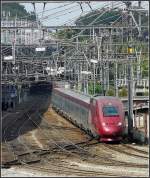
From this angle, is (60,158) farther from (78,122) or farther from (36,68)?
(36,68)

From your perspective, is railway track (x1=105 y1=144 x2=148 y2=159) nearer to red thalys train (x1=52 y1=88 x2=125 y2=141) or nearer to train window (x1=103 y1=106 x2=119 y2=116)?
red thalys train (x1=52 y1=88 x2=125 y2=141)

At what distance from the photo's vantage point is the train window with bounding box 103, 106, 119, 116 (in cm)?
2702

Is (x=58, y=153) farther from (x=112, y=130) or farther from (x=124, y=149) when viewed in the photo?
(x=112, y=130)

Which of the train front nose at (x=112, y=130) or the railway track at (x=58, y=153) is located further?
the train front nose at (x=112, y=130)

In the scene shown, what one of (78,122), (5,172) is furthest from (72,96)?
(5,172)

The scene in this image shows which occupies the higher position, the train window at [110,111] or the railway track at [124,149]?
the train window at [110,111]

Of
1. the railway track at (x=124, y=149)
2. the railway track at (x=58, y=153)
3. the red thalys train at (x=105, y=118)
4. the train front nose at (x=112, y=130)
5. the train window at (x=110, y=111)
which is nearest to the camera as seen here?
the railway track at (x=58, y=153)

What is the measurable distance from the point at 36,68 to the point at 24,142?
18.8 meters

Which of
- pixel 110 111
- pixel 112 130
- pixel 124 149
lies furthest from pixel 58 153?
pixel 110 111

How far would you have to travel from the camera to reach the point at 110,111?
27078 millimetres

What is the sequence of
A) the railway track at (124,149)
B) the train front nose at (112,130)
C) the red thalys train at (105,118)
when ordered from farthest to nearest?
the red thalys train at (105,118)
the train front nose at (112,130)
the railway track at (124,149)

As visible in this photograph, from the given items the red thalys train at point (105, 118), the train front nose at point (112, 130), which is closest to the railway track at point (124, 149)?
the train front nose at point (112, 130)

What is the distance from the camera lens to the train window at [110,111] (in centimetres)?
2702

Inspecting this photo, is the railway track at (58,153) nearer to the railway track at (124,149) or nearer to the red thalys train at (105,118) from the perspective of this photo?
the red thalys train at (105,118)
